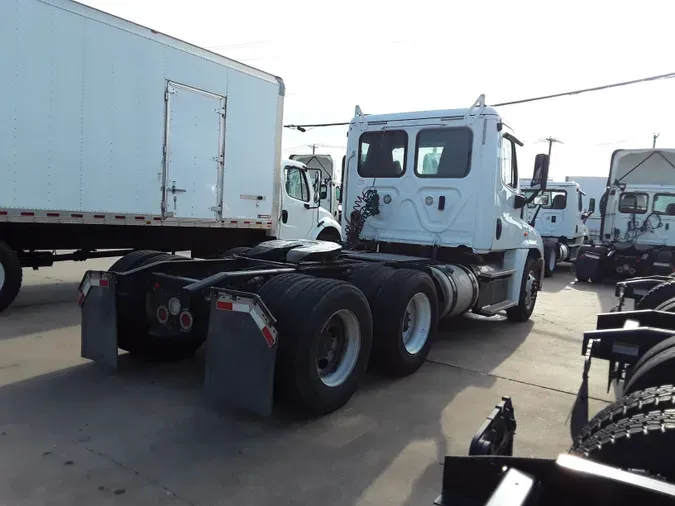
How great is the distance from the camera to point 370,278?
509 cm

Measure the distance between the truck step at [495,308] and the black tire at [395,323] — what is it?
6.09ft

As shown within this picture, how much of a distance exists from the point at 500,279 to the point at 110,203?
5568mm

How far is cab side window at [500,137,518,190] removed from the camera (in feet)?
22.5

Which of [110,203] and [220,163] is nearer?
[110,203]

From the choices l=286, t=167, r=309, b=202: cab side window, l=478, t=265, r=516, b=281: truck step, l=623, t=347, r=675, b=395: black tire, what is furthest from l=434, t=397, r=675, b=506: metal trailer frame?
l=286, t=167, r=309, b=202: cab side window

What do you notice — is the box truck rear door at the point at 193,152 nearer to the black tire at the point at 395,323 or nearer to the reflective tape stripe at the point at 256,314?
the black tire at the point at 395,323

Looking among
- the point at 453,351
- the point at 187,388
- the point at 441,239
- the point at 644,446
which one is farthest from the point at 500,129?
the point at 644,446

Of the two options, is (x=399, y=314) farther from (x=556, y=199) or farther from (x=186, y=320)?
(x=556, y=199)

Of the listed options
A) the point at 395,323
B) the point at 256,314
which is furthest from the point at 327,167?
the point at 256,314

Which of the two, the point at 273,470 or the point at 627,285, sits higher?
the point at 627,285

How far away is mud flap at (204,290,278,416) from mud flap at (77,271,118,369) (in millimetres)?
1121

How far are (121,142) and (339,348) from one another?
5.05 meters

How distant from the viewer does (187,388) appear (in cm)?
456

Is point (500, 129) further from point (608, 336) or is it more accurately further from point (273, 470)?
point (273, 470)
